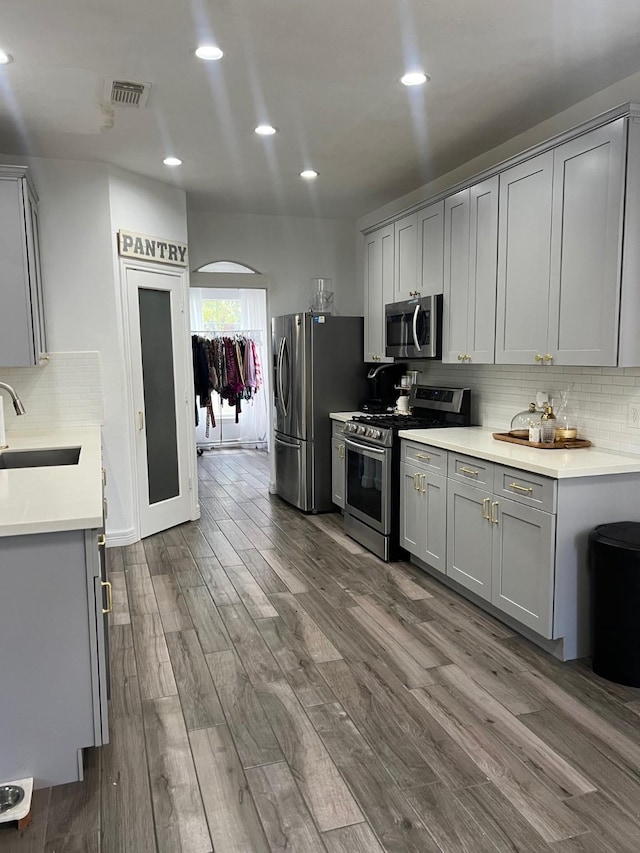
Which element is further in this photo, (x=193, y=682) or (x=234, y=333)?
(x=234, y=333)

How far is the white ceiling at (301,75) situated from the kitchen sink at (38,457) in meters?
1.87

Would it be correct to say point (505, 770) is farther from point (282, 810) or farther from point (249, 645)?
point (249, 645)

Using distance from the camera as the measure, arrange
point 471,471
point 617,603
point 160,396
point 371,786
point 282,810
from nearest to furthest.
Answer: point 282,810 → point 371,786 → point 617,603 → point 471,471 → point 160,396

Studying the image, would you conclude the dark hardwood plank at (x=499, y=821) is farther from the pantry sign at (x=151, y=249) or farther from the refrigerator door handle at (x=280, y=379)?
the refrigerator door handle at (x=280, y=379)

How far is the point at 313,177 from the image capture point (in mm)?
4855

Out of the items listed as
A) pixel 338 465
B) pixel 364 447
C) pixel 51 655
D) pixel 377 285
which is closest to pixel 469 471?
pixel 364 447

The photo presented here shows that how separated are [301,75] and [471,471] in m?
2.16

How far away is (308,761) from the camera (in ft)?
7.43

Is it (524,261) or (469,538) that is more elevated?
(524,261)

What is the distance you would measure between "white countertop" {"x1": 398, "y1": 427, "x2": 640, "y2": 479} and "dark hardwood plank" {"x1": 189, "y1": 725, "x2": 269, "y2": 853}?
68.4 inches

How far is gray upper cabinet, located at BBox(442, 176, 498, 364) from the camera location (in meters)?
3.78

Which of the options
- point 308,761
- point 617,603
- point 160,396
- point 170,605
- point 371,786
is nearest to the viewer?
point 371,786

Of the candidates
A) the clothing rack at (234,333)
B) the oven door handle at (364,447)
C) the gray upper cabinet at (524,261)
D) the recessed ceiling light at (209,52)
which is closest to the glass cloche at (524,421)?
the gray upper cabinet at (524,261)

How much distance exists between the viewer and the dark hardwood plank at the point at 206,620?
3.20 m
